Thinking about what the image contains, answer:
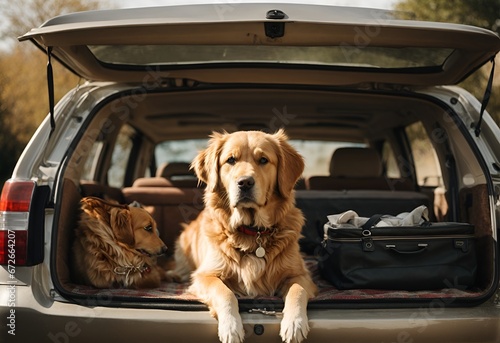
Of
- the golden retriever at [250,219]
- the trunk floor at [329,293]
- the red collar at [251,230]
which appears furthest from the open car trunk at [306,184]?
the red collar at [251,230]

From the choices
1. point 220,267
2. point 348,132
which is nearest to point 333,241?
point 220,267

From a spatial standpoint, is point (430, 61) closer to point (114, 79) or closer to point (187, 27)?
point (187, 27)

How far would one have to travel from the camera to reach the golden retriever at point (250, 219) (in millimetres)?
3070

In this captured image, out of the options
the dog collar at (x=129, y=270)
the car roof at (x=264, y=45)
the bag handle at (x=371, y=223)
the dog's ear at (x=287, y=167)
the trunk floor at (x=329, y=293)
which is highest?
the car roof at (x=264, y=45)

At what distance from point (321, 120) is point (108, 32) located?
352cm

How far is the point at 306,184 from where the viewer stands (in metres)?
5.05

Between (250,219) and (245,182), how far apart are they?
0.25 metres

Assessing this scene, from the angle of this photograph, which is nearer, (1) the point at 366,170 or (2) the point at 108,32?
(2) the point at 108,32

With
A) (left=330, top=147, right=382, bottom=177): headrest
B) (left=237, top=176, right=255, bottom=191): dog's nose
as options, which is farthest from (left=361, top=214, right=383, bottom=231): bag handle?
(left=330, top=147, right=382, bottom=177): headrest

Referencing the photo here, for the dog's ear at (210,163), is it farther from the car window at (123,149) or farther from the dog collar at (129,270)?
the car window at (123,149)

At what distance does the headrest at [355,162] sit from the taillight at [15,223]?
Result: 10.1 feet

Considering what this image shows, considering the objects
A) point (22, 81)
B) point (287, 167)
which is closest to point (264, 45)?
point (287, 167)

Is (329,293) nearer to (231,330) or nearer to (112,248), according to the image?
(231,330)

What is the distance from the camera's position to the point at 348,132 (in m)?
6.35
